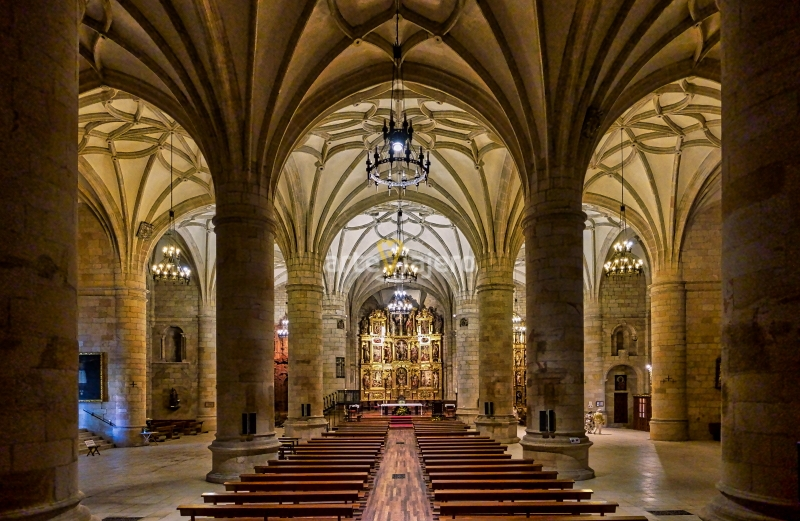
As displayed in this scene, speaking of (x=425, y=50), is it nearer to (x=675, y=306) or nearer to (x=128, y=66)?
(x=128, y=66)

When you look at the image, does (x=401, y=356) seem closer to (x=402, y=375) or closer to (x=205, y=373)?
(x=402, y=375)

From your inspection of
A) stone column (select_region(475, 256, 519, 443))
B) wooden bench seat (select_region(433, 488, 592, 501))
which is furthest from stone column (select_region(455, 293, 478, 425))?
wooden bench seat (select_region(433, 488, 592, 501))

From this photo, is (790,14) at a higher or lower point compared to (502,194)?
lower

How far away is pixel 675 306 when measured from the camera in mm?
23453

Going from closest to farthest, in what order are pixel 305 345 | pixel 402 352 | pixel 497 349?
1. pixel 497 349
2. pixel 305 345
3. pixel 402 352

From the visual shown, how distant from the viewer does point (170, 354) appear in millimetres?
31594

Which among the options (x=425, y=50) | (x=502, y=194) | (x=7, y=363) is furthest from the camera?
(x=502, y=194)

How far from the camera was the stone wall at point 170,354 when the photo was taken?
3073cm

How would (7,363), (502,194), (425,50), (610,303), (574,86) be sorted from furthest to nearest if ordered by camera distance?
(610,303) < (502,194) < (425,50) < (574,86) < (7,363)

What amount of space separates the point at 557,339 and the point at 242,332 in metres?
6.75

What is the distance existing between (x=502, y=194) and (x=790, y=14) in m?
18.0

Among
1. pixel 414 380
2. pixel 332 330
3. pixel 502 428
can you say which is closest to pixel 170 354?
pixel 332 330

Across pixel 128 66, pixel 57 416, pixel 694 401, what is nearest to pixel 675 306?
pixel 694 401

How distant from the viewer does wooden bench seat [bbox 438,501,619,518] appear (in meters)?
7.68
